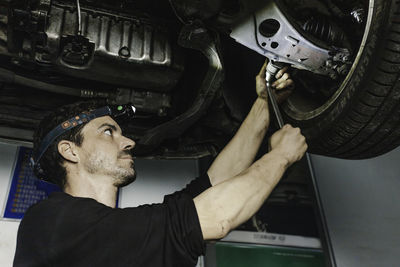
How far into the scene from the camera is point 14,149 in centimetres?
155

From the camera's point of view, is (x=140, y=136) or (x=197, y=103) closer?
(x=197, y=103)

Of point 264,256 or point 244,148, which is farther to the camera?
point 264,256

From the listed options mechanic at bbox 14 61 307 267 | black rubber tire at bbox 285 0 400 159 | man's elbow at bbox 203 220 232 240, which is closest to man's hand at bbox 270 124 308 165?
mechanic at bbox 14 61 307 267

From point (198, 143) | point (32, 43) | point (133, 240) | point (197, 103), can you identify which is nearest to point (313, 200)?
point (198, 143)

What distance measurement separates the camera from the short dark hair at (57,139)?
107cm

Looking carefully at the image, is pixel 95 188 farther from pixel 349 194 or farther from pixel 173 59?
pixel 349 194

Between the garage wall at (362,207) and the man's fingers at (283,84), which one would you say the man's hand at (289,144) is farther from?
the garage wall at (362,207)

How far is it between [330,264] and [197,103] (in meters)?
1.00

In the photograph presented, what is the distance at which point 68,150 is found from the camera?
3.51 feet

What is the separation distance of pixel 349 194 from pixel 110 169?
1310mm

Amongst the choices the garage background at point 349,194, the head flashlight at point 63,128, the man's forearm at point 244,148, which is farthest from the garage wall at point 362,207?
the head flashlight at point 63,128

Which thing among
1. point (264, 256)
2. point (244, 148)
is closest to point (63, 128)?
point (244, 148)

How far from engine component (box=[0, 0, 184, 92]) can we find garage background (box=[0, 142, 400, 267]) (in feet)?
1.88

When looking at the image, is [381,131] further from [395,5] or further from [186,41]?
[186,41]
